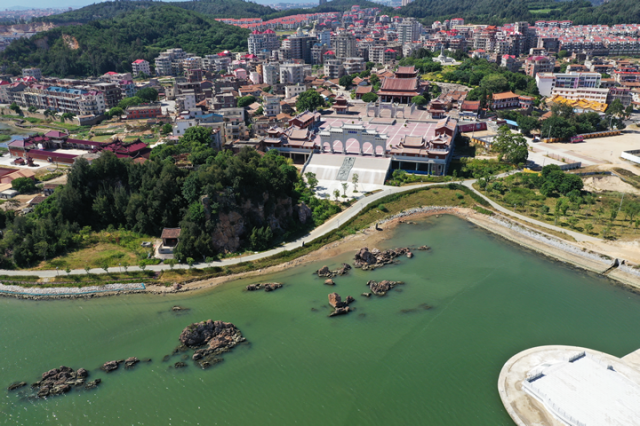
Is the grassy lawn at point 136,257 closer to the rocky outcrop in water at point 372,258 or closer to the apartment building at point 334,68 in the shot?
the rocky outcrop in water at point 372,258

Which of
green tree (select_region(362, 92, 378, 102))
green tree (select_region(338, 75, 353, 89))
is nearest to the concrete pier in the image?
green tree (select_region(362, 92, 378, 102))

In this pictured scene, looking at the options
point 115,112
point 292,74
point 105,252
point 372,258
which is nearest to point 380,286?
point 372,258

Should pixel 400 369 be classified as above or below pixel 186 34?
below

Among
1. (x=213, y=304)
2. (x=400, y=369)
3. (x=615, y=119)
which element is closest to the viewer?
(x=400, y=369)

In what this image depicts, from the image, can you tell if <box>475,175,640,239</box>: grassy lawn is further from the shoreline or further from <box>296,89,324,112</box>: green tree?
<box>296,89,324,112</box>: green tree

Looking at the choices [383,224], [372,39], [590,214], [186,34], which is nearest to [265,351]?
[383,224]

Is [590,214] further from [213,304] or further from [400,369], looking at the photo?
[213,304]

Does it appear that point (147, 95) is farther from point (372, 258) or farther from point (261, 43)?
point (372, 258)
